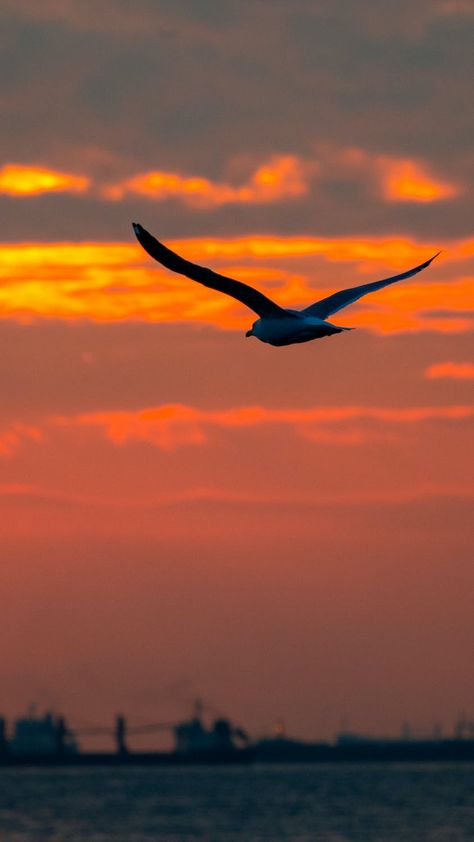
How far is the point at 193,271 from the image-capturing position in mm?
28172

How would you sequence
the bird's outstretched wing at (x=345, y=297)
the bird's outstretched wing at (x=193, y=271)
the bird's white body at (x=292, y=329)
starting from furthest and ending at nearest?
the bird's outstretched wing at (x=345, y=297) → the bird's white body at (x=292, y=329) → the bird's outstretched wing at (x=193, y=271)

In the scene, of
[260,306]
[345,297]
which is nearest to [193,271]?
[260,306]

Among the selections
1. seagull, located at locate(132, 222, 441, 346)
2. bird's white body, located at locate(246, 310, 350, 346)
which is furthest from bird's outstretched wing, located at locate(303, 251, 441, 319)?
bird's white body, located at locate(246, 310, 350, 346)

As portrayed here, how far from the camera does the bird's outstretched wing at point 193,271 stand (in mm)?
27938

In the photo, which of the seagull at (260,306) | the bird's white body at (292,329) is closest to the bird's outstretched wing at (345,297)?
the seagull at (260,306)

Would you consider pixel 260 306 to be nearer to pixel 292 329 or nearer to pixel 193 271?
pixel 292 329

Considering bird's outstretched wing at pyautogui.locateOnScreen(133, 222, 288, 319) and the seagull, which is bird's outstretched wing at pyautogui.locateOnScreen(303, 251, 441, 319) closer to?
the seagull

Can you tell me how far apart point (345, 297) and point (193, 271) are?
603cm

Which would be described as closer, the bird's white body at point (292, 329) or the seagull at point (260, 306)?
the seagull at point (260, 306)

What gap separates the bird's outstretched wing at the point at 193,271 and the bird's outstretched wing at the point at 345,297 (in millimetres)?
3983

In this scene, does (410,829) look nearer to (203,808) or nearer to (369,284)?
(203,808)

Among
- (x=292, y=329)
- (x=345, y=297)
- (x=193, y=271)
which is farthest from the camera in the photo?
(x=345, y=297)

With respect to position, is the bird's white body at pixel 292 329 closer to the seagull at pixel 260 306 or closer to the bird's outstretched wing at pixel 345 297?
the seagull at pixel 260 306

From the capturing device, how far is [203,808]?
19188cm
